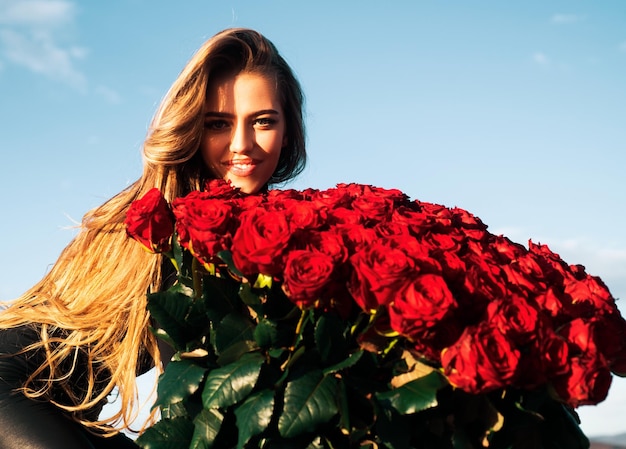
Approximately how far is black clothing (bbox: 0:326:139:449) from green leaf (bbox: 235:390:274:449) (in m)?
1.30

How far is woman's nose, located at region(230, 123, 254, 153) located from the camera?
3.75m

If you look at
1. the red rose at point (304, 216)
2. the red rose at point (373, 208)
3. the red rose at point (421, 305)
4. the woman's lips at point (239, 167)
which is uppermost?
the woman's lips at point (239, 167)

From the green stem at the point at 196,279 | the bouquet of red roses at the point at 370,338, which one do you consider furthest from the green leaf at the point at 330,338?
the green stem at the point at 196,279

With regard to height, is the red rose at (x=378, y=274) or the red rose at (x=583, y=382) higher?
the red rose at (x=378, y=274)

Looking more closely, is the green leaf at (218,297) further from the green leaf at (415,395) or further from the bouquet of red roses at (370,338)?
the green leaf at (415,395)

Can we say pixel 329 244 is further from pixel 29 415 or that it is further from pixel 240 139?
pixel 240 139

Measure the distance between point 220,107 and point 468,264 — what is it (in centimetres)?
219

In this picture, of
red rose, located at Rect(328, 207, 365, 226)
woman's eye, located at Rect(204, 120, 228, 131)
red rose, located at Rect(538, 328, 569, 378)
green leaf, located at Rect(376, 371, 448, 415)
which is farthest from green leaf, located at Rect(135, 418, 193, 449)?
woman's eye, located at Rect(204, 120, 228, 131)

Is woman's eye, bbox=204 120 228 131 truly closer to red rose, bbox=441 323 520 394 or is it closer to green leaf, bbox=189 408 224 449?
green leaf, bbox=189 408 224 449

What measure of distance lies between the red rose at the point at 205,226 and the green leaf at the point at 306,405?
450 mm

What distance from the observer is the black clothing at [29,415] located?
293 centimetres

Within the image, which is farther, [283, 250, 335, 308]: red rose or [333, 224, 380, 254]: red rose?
[333, 224, 380, 254]: red rose

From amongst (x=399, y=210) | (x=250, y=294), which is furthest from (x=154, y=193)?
(x=399, y=210)

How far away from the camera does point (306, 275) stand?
5.96ft
